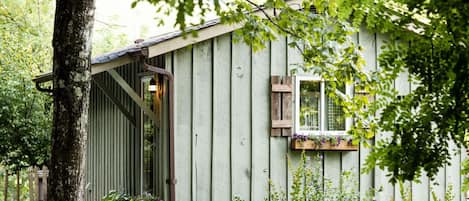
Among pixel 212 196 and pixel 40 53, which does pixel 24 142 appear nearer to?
pixel 40 53

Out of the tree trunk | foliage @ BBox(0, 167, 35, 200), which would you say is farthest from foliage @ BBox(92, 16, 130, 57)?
the tree trunk

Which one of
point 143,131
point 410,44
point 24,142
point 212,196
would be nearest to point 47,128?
point 24,142

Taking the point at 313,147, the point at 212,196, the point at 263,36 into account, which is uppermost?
the point at 263,36

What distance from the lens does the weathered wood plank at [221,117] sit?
29.9 ft

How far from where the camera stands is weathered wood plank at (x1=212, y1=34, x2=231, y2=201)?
9.10m

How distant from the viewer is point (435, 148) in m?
2.14

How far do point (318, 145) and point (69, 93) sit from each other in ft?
16.2

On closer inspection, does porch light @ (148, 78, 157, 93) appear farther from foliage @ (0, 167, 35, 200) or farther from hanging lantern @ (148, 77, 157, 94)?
foliage @ (0, 167, 35, 200)

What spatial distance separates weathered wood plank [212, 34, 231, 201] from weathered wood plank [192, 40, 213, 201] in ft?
0.21

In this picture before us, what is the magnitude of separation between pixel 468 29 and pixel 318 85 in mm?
7173

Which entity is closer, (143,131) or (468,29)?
(468,29)

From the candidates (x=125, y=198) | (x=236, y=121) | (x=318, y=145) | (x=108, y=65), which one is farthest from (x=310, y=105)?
(x=125, y=198)

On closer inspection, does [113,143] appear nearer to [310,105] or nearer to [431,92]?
[310,105]

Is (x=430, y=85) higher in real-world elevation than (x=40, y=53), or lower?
lower
